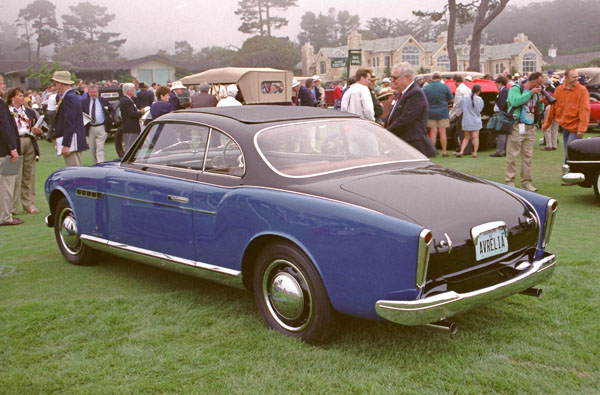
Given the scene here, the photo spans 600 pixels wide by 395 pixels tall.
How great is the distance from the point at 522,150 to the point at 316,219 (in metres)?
6.88

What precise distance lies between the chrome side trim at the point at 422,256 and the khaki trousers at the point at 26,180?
7.44 meters

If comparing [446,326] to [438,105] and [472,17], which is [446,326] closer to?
[438,105]

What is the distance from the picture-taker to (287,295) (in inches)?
155

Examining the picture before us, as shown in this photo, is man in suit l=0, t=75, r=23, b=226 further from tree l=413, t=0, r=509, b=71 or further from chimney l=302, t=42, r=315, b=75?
chimney l=302, t=42, r=315, b=75

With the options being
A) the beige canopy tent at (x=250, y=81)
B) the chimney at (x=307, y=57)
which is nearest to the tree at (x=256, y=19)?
the chimney at (x=307, y=57)

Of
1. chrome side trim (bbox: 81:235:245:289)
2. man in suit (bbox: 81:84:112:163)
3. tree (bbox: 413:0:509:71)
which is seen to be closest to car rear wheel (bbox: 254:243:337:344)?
chrome side trim (bbox: 81:235:245:289)

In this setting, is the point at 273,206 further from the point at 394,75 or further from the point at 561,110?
the point at 561,110

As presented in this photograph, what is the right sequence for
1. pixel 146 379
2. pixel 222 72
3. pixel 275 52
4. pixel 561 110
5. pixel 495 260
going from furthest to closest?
pixel 275 52
pixel 222 72
pixel 561 110
pixel 495 260
pixel 146 379

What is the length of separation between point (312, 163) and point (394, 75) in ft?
12.9

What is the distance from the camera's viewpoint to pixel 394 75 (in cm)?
788

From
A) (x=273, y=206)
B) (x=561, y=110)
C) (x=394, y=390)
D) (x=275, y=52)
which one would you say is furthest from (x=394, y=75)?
(x=275, y=52)

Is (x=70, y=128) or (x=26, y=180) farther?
(x=26, y=180)

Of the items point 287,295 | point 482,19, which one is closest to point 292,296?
point 287,295

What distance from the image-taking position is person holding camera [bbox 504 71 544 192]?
934 cm
